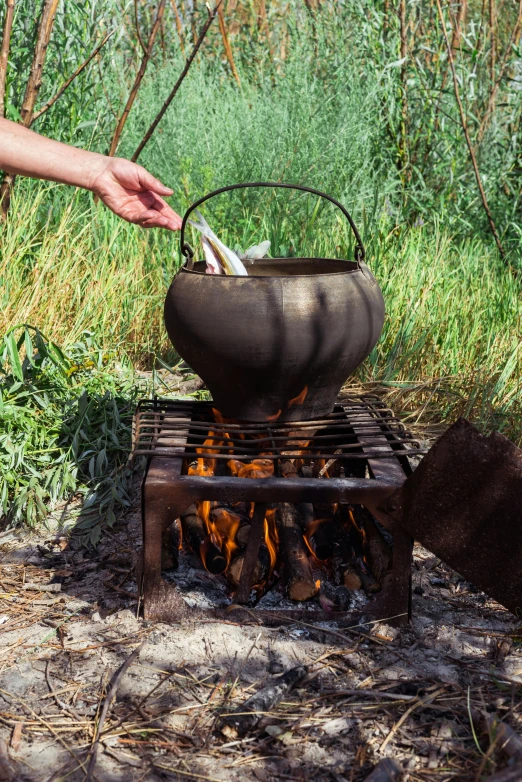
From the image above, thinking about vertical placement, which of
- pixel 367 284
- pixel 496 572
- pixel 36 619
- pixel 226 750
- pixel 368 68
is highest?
pixel 368 68

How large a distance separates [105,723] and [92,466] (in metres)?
1.33

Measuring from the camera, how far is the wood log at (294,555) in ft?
7.48

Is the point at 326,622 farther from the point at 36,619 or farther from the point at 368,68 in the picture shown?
the point at 368,68

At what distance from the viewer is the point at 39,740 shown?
5.86 ft

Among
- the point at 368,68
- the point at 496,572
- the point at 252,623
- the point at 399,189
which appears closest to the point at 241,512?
the point at 252,623

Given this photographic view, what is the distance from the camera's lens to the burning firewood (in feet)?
7.91

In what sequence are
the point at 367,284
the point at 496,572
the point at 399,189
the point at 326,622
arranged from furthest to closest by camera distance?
the point at 399,189, the point at 367,284, the point at 326,622, the point at 496,572

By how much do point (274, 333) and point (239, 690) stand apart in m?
0.98

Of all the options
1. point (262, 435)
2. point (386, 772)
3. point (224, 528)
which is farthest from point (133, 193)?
point (386, 772)

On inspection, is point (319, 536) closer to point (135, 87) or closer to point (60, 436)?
point (60, 436)

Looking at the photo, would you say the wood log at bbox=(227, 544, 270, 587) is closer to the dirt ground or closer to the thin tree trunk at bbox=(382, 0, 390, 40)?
the dirt ground

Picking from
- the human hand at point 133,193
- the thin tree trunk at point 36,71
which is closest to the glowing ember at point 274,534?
the human hand at point 133,193

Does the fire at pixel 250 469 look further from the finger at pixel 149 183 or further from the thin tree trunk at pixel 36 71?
the thin tree trunk at pixel 36 71

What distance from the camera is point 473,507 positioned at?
2104 mm
